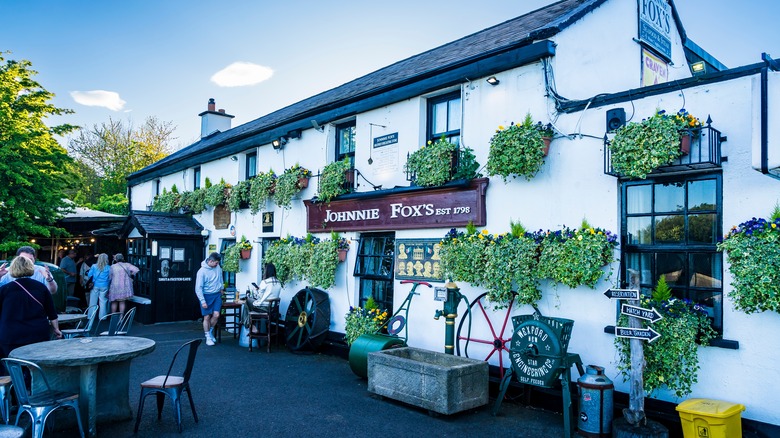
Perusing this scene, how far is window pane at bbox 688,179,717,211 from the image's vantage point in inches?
227

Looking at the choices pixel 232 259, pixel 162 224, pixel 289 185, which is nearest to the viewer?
pixel 289 185

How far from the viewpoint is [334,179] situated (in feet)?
34.1

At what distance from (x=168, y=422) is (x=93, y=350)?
1255 mm

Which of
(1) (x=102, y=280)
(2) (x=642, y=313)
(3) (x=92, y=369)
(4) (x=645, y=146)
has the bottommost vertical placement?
(3) (x=92, y=369)

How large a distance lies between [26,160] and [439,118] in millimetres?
13009

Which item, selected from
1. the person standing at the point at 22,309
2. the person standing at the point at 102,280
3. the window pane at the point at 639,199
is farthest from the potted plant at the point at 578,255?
the person standing at the point at 102,280

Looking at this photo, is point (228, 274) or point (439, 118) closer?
point (439, 118)

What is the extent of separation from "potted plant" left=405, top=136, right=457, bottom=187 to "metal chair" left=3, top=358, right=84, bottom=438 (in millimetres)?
5438

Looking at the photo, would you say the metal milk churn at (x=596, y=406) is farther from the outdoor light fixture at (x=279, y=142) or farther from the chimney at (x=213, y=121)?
the chimney at (x=213, y=121)

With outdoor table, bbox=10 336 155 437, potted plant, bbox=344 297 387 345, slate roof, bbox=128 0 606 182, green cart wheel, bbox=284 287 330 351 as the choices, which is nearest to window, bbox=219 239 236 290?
slate roof, bbox=128 0 606 182

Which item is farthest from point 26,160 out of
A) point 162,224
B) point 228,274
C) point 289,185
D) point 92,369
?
point 92,369

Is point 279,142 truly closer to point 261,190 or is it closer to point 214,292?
point 261,190

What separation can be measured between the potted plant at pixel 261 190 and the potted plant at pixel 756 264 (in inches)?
371

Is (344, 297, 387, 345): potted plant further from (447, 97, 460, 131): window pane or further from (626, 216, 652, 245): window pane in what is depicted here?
(626, 216, 652, 245): window pane
